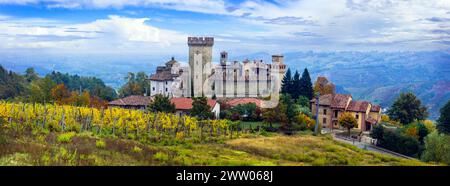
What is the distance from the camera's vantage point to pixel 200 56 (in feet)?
Answer: 192

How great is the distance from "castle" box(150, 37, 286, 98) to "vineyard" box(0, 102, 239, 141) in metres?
22.8

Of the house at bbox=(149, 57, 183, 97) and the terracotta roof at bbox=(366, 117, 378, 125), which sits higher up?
the house at bbox=(149, 57, 183, 97)

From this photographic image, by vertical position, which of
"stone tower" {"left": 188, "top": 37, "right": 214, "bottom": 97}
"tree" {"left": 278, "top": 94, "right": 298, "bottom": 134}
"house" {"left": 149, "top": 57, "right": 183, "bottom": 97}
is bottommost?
"tree" {"left": 278, "top": 94, "right": 298, "bottom": 134}

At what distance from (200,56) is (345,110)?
20.7 meters

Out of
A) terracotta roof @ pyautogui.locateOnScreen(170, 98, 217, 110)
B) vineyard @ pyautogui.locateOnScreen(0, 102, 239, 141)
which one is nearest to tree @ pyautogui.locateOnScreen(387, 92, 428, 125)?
terracotta roof @ pyautogui.locateOnScreen(170, 98, 217, 110)

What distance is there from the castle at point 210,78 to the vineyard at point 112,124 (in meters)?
22.8

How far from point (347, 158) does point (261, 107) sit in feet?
82.7

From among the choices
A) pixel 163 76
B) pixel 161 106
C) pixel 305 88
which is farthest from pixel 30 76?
pixel 161 106

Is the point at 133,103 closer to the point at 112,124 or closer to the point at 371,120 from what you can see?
the point at 112,124

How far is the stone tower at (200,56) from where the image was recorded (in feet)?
189

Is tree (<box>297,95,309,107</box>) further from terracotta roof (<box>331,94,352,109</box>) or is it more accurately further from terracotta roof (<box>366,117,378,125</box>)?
terracotta roof (<box>366,117,378,125</box>)

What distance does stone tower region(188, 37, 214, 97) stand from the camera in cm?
5766
